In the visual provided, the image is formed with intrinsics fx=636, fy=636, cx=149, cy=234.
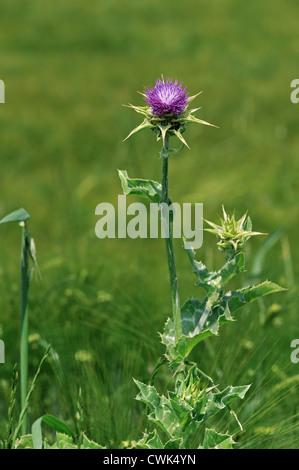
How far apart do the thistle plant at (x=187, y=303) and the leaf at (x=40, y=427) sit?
83mm

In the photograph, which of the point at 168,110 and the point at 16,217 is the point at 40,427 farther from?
the point at 168,110

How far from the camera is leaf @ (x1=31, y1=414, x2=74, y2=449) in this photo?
0.54m

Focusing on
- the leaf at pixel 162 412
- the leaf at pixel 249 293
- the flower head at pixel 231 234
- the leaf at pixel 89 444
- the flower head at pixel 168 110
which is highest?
the flower head at pixel 168 110

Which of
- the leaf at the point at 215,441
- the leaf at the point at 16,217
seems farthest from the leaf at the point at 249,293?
the leaf at the point at 16,217

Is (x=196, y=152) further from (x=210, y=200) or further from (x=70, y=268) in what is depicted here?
(x=70, y=268)

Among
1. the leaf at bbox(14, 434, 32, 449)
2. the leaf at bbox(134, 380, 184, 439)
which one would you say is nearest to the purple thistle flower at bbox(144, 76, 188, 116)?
the leaf at bbox(134, 380, 184, 439)

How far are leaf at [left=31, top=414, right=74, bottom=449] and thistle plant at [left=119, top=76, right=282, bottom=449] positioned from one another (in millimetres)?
83

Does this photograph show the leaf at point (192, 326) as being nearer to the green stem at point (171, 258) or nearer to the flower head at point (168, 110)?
the green stem at point (171, 258)

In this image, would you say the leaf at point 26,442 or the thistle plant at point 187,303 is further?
the leaf at point 26,442

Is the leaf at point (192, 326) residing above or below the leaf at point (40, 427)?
above

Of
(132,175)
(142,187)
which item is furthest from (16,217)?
(132,175)

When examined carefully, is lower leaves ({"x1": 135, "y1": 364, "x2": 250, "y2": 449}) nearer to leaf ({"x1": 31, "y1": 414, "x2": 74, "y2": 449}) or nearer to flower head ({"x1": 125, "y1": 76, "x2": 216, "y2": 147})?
leaf ({"x1": 31, "y1": 414, "x2": 74, "y2": 449})

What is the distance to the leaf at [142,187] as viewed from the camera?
504 mm
